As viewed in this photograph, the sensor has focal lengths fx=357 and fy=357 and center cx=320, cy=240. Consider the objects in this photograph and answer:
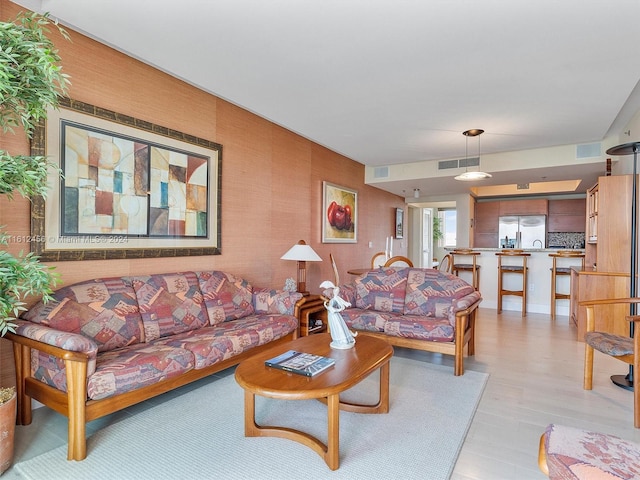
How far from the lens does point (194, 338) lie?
8.95 feet

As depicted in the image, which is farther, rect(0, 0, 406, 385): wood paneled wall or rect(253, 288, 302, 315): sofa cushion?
rect(253, 288, 302, 315): sofa cushion

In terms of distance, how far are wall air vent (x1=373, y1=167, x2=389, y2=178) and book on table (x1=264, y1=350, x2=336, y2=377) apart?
16.2 feet

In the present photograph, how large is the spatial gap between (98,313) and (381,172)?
5.32 metres

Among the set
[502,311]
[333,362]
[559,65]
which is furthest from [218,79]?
[502,311]

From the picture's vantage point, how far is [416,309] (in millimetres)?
3711

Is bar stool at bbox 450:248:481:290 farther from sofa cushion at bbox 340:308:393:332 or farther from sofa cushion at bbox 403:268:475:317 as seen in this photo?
sofa cushion at bbox 340:308:393:332

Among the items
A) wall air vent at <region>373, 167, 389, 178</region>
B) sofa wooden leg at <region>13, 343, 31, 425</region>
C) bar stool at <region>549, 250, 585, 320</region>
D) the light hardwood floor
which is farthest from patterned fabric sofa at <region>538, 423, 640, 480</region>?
wall air vent at <region>373, 167, 389, 178</region>

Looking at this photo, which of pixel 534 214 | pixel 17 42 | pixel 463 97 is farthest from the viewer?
pixel 534 214

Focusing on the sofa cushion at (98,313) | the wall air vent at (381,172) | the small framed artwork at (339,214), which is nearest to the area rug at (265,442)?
the sofa cushion at (98,313)

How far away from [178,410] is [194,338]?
498 mm

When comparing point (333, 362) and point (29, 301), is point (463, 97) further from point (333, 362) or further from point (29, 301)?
point (29, 301)

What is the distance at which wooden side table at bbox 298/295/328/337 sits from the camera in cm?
369

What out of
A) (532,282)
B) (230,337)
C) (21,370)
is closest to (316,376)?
(230,337)

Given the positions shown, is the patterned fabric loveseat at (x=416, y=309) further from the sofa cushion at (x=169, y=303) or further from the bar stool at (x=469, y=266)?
the bar stool at (x=469, y=266)
